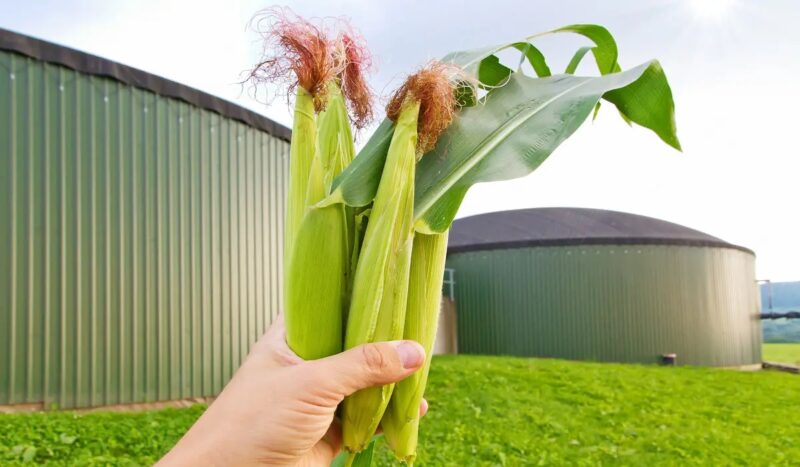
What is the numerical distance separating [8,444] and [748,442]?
6508 mm

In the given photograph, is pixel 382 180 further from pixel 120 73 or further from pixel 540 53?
pixel 120 73

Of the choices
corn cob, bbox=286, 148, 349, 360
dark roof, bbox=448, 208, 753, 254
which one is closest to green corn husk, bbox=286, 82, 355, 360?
corn cob, bbox=286, 148, 349, 360

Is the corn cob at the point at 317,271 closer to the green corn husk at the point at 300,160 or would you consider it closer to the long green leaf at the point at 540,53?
the green corn husk at the point at 300,160

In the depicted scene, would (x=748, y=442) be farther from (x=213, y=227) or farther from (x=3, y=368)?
(x=3, y=368)

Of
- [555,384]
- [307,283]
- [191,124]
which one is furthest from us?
[555,384]

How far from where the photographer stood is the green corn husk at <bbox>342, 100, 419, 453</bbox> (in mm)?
1142

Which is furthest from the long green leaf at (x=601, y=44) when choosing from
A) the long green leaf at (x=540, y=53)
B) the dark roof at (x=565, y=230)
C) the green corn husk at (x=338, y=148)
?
the dark roof at (x=565, y=230)

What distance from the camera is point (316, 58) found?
122 cm

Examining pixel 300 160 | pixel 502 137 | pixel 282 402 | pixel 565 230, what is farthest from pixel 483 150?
pixel 565 230

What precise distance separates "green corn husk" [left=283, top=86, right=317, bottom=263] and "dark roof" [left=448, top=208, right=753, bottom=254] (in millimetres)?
14855

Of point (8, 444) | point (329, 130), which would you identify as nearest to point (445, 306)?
point (8, 444)

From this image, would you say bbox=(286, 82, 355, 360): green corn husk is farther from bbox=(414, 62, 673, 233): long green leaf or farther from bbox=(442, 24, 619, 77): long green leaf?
bbox=(442, 24, 619, 77): long green leaf

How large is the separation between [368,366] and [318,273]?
0.59 feet

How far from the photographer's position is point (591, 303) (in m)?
15.3
